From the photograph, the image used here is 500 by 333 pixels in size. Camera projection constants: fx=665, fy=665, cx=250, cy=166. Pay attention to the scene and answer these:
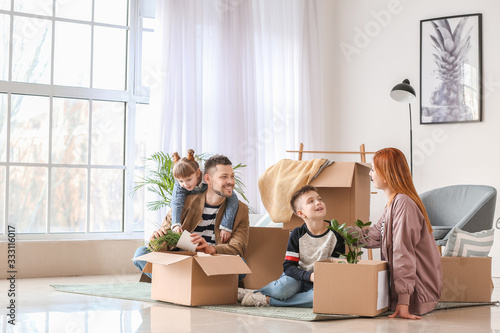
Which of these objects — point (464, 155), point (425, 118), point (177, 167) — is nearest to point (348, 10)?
point (425, 118)

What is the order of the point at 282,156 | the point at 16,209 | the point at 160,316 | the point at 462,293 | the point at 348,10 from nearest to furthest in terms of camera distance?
the point at 160,316
the point at 462,293
the point at 16,209
the point at 282,156
the point at 348,10

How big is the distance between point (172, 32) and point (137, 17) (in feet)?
1.32

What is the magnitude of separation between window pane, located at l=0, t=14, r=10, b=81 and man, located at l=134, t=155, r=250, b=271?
1.85m

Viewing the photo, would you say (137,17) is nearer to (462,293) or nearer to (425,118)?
(425,118)

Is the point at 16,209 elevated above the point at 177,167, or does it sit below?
below

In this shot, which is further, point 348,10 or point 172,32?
point 348,10

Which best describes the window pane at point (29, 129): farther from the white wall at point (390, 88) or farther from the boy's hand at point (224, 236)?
the white wall at point (390, 88)

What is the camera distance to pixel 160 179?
4.48 metres

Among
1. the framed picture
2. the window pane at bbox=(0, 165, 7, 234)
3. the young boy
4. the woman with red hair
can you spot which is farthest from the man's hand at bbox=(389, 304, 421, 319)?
the window pane at bbox=(0, 165, 7, 234)

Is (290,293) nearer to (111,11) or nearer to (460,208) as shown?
(460,208)

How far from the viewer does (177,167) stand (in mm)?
3281

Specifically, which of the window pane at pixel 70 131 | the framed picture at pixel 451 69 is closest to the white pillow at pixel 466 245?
the framed picture at pixel 451 69

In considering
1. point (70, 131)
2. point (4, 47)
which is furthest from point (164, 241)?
point (4, 47)

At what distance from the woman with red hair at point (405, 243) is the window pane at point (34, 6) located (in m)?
2.76
